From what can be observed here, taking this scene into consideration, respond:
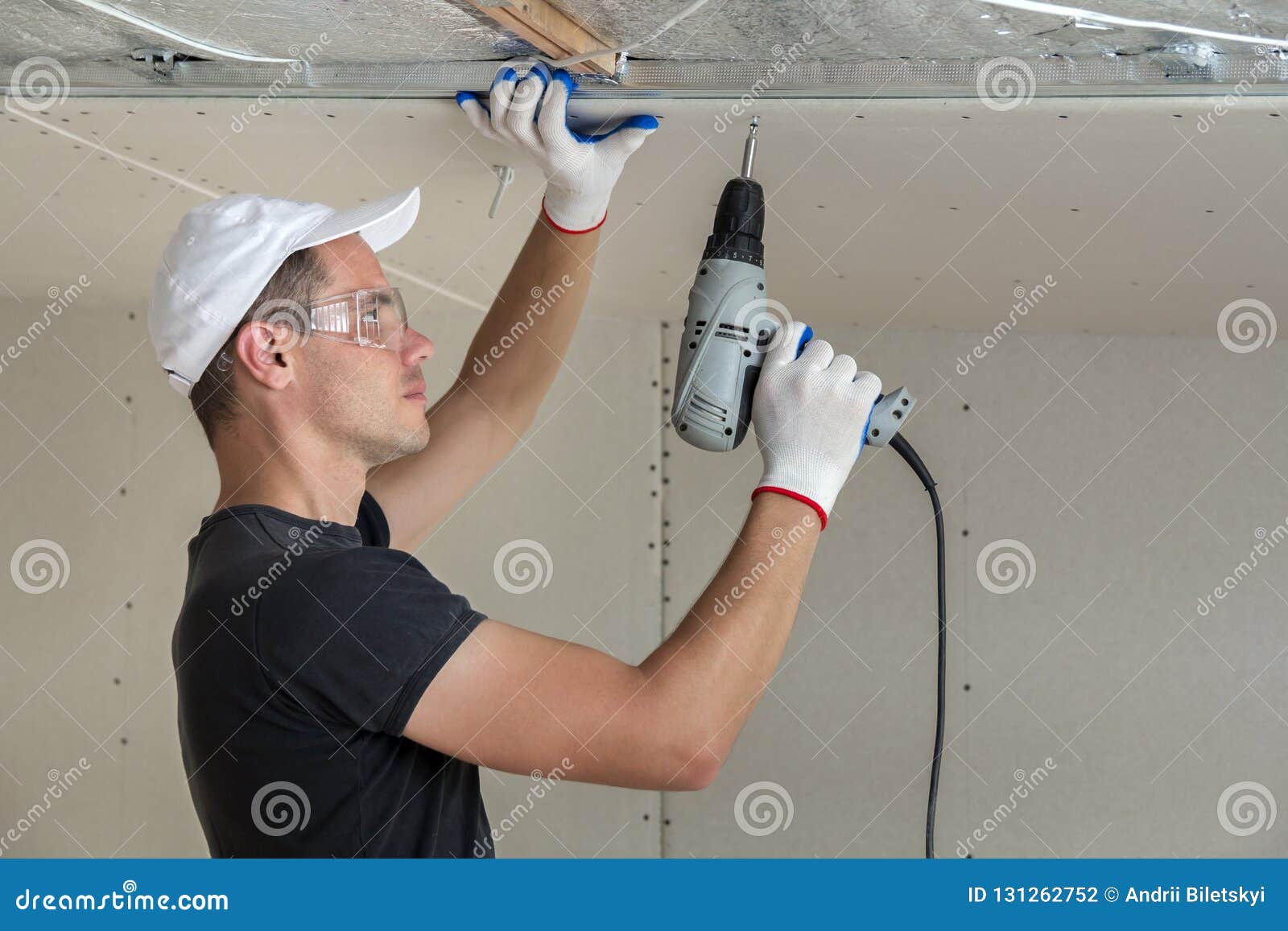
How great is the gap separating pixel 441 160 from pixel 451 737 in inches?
26.6

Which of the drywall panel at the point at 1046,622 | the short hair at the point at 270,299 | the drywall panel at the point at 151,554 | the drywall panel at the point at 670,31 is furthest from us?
the drywall panel at the point at 151,554

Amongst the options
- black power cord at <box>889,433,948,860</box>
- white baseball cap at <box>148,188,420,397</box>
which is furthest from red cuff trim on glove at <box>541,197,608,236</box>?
black power cord at <box>889,433,948,860</box>

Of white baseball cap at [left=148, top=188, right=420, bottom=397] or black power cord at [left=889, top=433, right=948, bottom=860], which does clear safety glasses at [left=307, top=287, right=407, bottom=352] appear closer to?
white baseball cap at [left=148, top=188, right=420, bottom=397]

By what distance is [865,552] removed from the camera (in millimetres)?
2072

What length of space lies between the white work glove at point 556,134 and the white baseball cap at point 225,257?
0.42 ft

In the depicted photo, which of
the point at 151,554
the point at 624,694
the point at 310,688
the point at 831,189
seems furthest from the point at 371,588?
the point at 151,554

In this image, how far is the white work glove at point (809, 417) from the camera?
1.09 metres

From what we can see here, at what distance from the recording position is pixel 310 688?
0.99 meters

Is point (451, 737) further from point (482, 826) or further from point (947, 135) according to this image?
point (947, 135)

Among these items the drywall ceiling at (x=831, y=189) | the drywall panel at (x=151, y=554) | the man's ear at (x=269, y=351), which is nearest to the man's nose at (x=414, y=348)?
the man's ear at (x=269, y=351)

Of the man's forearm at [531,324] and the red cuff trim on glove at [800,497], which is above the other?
the man's forearm at [531,324]

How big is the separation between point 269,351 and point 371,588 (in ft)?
1.08

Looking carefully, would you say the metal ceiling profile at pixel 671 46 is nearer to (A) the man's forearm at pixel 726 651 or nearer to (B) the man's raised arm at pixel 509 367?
(B) the man's raised arm at pixel 509 367

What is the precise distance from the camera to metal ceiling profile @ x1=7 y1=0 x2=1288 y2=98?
0.94 m
